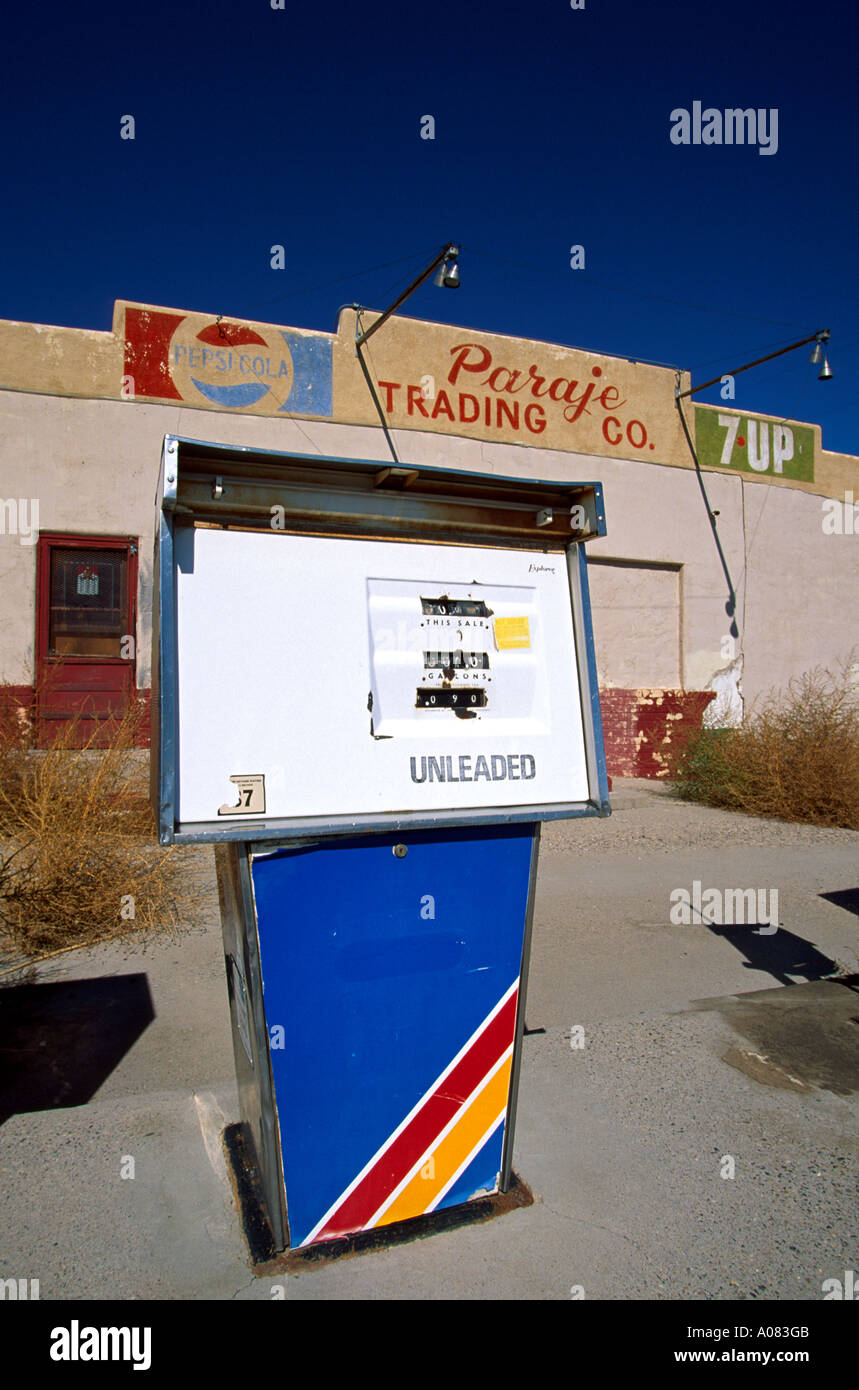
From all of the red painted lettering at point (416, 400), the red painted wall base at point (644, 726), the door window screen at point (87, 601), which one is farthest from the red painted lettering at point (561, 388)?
the door window screen at point (87, 601)

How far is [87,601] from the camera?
10.1 m

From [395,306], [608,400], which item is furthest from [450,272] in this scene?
[608,400]

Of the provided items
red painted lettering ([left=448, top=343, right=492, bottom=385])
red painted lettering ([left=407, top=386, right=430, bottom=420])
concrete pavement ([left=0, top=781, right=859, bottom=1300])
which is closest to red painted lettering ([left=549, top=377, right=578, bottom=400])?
red painted lettering ([left=448, top=343, right=492, bottom=385])

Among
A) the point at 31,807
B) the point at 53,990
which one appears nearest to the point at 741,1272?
the point at 53,990

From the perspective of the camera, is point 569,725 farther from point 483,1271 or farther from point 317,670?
point 483,1271

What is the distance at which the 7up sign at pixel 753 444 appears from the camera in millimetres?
14016

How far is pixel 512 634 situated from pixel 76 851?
144 inches

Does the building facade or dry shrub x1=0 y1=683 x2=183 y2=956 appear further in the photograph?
the building facade

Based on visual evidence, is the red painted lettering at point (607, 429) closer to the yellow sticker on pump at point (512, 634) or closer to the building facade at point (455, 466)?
the building facade at point (455, 466)

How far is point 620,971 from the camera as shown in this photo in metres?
4.73

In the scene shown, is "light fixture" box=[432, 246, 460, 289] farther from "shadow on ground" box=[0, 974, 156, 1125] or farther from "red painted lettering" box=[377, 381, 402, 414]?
"shadow on ground" box=[0, 974, 156, 1125]

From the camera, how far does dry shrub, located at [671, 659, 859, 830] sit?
31.2 feet

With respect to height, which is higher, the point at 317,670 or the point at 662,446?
the point at 662,446
